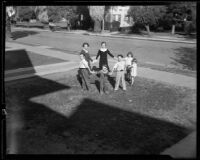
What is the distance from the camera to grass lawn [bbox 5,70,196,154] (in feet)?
17.8

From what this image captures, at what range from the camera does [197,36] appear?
3.23 metres

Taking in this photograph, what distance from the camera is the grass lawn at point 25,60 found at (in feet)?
45.8

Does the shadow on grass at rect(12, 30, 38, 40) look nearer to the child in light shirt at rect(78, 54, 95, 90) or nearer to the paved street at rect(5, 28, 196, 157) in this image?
the paved street at rect(5, 28, 196, 157)

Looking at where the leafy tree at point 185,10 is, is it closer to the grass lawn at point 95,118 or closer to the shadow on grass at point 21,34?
the grass lawn at point 95,118

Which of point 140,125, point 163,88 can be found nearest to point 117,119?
point 140,125

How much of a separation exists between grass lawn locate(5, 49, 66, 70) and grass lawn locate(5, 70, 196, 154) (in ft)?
12.2

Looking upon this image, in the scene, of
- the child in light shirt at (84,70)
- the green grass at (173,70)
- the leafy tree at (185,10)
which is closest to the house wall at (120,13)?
the leafy tree at (185,10)

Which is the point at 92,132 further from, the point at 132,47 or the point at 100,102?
the point at 132,47

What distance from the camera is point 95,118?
6910 mm

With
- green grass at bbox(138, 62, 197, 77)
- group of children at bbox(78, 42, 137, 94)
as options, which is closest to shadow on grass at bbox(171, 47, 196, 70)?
green grass at bbox(138, 62, 197, 77)

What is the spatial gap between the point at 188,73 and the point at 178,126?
6.67 meters

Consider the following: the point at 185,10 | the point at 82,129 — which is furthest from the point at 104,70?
the point at 185,10

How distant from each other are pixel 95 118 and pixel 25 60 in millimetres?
9871

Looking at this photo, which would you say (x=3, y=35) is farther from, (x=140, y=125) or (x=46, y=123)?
(x=140, y=125)
